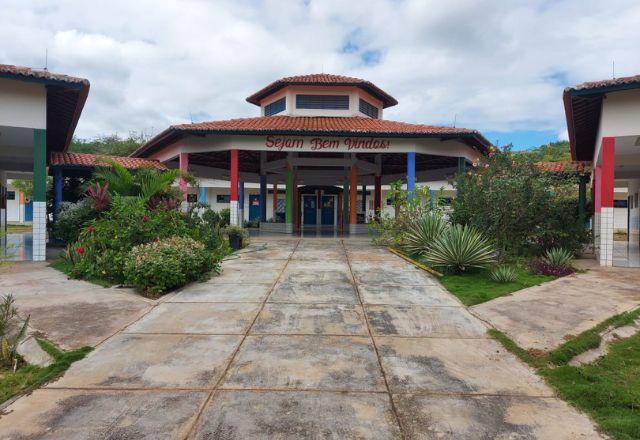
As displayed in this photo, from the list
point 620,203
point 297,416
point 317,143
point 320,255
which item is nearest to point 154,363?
point 297,416

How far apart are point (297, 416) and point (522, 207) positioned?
9.47 meters

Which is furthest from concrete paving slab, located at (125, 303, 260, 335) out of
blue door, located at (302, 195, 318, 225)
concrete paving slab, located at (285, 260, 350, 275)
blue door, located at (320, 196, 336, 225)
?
blue door, located at (320, 196, 336, 225)

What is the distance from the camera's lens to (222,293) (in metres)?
7.59

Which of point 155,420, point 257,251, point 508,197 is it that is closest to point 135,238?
point 257,251

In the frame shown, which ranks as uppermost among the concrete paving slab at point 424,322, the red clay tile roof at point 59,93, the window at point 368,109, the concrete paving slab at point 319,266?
the window at point 368,109

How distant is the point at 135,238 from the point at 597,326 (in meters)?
8.94

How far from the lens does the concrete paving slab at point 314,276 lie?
8648mm

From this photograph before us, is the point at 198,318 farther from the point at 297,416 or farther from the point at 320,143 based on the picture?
the point at 320,143

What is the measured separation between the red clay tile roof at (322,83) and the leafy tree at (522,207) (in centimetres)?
944

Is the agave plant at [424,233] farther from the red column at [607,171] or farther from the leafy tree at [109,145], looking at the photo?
the leafy tree at [109,145]

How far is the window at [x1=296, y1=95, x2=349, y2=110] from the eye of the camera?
20344mm

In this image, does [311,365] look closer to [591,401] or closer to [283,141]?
[591,401]

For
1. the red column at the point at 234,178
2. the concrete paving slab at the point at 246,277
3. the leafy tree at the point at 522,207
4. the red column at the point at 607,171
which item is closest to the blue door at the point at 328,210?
the red column at the point at 234,178

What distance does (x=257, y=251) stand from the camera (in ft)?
43.3
